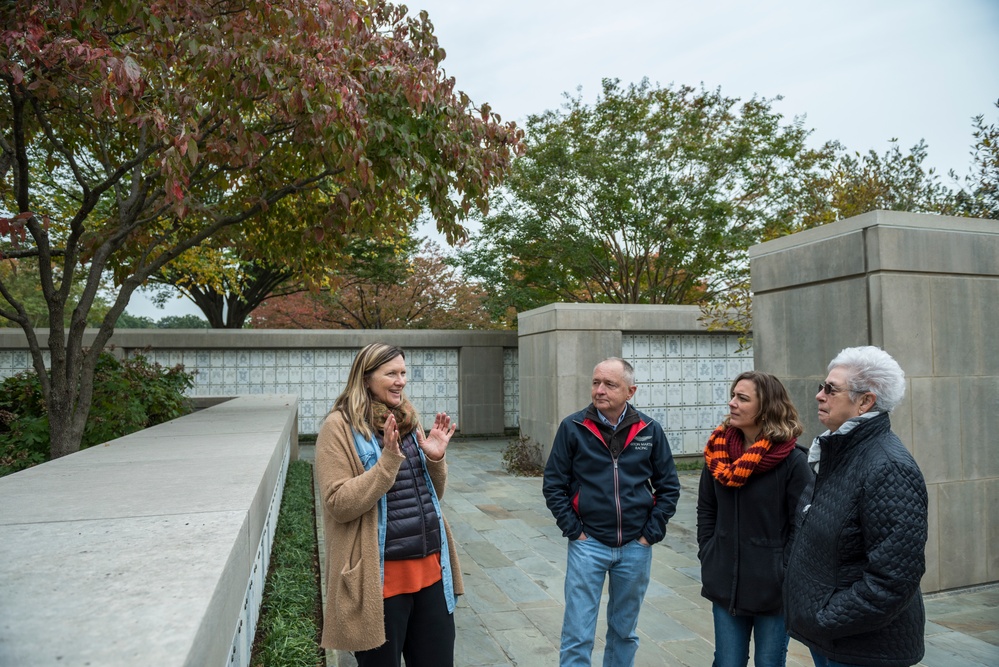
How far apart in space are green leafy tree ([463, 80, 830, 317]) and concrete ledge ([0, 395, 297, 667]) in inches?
521

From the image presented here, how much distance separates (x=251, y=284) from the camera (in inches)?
948

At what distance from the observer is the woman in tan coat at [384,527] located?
279 cm

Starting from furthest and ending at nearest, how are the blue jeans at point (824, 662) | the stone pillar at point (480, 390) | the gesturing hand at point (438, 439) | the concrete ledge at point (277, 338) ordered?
1. the stone pillar at point (480, 390)
2. the concrete ledge at point (277, 338)
3. the gesturing hand at point (438, 439)
4. the blue jeans at point (824, 662)

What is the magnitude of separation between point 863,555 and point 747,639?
110cm

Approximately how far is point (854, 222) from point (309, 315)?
75.9 ft

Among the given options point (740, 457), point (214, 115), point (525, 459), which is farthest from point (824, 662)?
point (525, 459)

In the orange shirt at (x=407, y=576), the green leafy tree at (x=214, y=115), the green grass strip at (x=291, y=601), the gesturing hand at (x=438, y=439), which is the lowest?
the green grass strip at (x=291, y=601)

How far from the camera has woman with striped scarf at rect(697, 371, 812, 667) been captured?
3.26 metres

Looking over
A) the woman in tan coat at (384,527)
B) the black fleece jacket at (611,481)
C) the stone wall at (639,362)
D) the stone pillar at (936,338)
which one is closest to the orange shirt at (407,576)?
the woman in tan coat at (384,527)

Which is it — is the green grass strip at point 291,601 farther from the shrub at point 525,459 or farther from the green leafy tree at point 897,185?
the green leafy tree at point 897,185

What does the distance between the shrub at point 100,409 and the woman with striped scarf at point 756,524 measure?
5.98m

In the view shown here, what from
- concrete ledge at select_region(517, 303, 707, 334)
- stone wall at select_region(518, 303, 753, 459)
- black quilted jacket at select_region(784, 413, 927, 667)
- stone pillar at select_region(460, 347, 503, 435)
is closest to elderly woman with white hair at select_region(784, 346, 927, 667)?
A: black quilted jacket at select_region(784, 413, 927, 667)

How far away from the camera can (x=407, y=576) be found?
297 centimetres

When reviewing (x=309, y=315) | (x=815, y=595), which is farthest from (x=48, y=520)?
(x=309, y=315)
